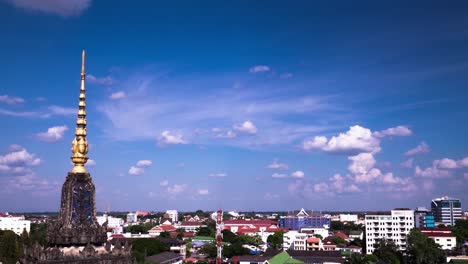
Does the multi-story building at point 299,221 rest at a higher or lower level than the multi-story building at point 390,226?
lower

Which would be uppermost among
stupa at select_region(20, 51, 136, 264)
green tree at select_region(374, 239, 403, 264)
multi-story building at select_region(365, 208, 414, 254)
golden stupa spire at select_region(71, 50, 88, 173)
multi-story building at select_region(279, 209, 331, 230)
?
golden stupa spire at select_region(71, 50, 88, 173)

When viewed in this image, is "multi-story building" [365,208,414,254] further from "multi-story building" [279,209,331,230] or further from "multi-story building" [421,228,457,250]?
"multi-story building" [279,209,331,230]

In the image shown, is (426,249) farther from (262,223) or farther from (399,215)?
(262,223)

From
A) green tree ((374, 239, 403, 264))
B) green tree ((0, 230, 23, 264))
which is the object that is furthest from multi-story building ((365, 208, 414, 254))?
green tree ((0, 230, 23, 264))

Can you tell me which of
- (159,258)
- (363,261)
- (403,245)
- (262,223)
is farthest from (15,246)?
(262,223)

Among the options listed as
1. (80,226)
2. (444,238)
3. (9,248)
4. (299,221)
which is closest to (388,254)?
(444,238)

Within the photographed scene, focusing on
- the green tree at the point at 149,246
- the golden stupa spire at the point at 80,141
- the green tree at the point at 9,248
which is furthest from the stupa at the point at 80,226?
the green tree at the point at 149,246

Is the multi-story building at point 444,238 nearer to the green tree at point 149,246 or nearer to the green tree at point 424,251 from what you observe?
the green tree at point 424,251
